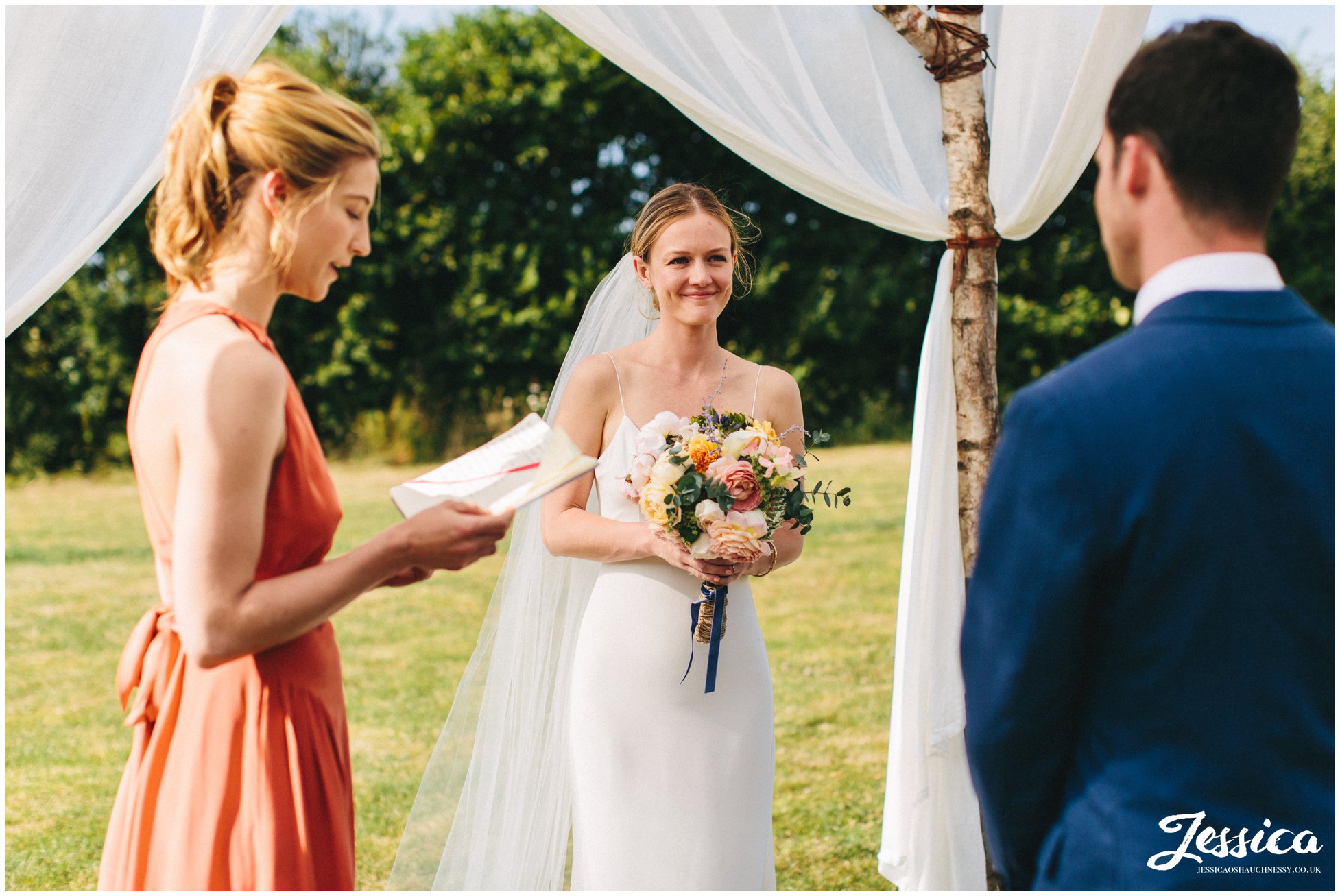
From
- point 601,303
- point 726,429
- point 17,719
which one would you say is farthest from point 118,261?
point 726,429

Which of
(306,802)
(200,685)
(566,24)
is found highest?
(566,24)

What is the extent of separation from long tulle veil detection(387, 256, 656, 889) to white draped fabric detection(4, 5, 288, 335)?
4.55ft

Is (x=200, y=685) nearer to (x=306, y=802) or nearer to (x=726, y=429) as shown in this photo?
(x=306, y=802)

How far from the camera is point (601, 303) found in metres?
3.89

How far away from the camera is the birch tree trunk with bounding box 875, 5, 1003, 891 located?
348 cm

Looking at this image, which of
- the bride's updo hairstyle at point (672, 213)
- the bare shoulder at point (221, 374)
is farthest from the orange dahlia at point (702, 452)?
the bare shoulder at point (221, 374)

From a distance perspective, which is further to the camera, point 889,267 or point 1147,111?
point 889,267

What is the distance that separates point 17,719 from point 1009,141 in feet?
20.7

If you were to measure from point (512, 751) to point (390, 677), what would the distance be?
409cm

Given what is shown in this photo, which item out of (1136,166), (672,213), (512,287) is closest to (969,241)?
(672,213)

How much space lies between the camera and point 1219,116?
1.46 metres

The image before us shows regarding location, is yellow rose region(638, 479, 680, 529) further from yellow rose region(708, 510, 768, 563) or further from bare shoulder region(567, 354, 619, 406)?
bare shoulder region(567, 354, 619, 406)

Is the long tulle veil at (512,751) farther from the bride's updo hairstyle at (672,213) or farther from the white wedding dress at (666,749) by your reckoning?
the white wedding dress at (666,749)

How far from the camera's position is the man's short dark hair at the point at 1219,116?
4.79 ft
